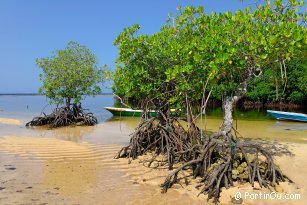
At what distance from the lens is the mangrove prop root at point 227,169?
239 inches

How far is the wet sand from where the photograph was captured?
234 inches

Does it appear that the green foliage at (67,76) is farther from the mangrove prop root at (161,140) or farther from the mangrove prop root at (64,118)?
the mangrove prop root at (161,140)

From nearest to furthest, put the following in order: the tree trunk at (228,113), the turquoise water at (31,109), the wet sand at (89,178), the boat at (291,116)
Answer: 1. the wet sand at (89,178)
2. the tree trunk at (228,113)
3. the boat at (291,116)
4. the turquoise water at (31,109)

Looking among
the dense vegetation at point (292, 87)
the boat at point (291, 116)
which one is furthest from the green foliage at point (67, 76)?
the dense vegetation at point (292, 87)

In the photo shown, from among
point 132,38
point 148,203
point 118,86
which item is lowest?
point 148,203

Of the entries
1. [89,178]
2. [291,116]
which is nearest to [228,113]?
[89,178]

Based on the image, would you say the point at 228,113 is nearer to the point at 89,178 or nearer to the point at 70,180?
the point at 89,178

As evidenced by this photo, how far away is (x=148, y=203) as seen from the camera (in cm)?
578

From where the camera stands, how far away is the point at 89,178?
7258 mm

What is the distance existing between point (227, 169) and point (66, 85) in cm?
1305

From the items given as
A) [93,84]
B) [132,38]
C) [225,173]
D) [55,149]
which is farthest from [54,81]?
[225,173]

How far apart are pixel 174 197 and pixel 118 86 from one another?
436 centimetres

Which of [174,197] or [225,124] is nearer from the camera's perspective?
Answer: [174,197]

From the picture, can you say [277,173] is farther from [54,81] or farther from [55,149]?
[54,81]
